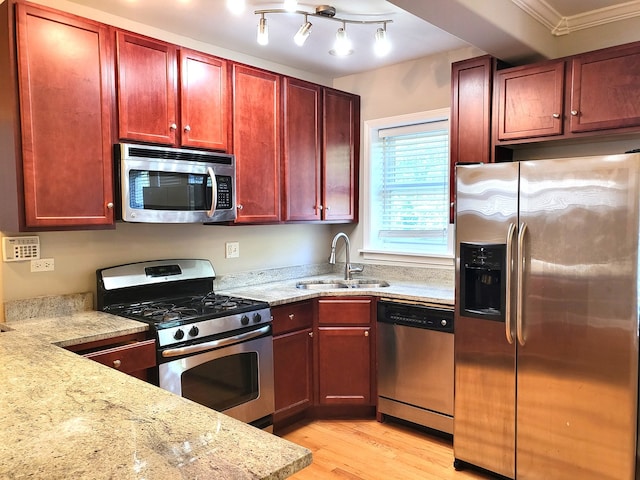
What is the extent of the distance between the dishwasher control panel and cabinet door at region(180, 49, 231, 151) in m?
1.48

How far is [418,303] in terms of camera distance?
3002 mm

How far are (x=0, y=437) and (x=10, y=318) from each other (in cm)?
151

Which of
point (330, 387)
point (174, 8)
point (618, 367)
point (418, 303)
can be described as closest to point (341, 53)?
point (174, 8)

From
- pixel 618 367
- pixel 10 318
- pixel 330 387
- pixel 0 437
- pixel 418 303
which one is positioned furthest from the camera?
pixel 330 387

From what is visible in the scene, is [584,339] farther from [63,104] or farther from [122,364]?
[63,104]

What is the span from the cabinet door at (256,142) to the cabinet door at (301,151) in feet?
0.28

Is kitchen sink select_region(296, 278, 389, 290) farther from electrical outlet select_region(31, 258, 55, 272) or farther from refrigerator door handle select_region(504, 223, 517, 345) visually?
electrical outlet select_region(31, 258, 55, 272)

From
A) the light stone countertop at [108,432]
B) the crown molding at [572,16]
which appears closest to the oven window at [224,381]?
the light stone countertop at [108,432]

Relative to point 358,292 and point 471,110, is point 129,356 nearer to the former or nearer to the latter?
point 358,292

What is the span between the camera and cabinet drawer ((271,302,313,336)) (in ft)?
9.89

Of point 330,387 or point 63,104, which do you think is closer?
point 63,104

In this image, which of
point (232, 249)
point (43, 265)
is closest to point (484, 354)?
point (232, 249)

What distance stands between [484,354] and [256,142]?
192 cm

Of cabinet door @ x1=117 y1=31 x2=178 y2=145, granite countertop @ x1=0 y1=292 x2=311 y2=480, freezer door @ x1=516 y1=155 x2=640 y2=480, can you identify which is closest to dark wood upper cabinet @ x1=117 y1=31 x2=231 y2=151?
cabinet door @ x1=117 y1=31 x2=178 y2=145
